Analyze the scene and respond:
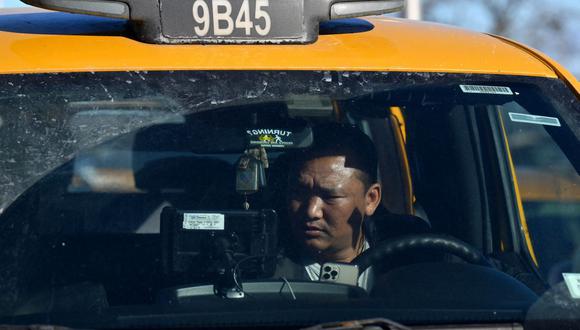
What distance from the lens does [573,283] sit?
2654 mm

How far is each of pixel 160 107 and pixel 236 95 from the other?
7.2 inches

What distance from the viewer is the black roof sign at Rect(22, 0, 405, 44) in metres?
2.74

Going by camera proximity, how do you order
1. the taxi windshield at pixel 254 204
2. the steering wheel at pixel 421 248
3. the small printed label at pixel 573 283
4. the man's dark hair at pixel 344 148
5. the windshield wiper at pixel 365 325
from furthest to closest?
the man's dark hair at pixel 344 148 → the steering wheel at pixel 421 248 → the small printed label at pixel 573 283 → the taxi windshield at pixel 254 204 → the windshield wiper at pixel 365 325

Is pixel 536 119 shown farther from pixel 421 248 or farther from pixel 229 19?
pixel 229 19

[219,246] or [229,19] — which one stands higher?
[229,19]

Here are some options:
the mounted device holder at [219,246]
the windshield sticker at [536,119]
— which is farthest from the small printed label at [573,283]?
the mounted device holder at [219,246]

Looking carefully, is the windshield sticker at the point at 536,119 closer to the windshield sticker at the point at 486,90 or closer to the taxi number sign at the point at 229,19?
the windshield sticker at the point at 486,90

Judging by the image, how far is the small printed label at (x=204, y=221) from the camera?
2.67 meters

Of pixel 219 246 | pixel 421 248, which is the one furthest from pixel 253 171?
pixel 421 248

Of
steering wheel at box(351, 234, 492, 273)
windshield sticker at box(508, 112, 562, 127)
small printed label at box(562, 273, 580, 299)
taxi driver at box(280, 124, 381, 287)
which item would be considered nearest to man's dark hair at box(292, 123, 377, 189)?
taxi driver at box(280, 124, 381, 287)

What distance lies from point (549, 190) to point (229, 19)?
1.06m

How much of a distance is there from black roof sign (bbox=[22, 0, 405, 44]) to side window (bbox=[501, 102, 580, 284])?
63cm

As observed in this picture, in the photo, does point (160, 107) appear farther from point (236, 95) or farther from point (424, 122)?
point (424, 122)

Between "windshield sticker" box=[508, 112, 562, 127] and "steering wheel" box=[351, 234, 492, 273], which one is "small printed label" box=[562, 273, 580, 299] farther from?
"windshield sticker" box=[508, 112, 562, 127]
